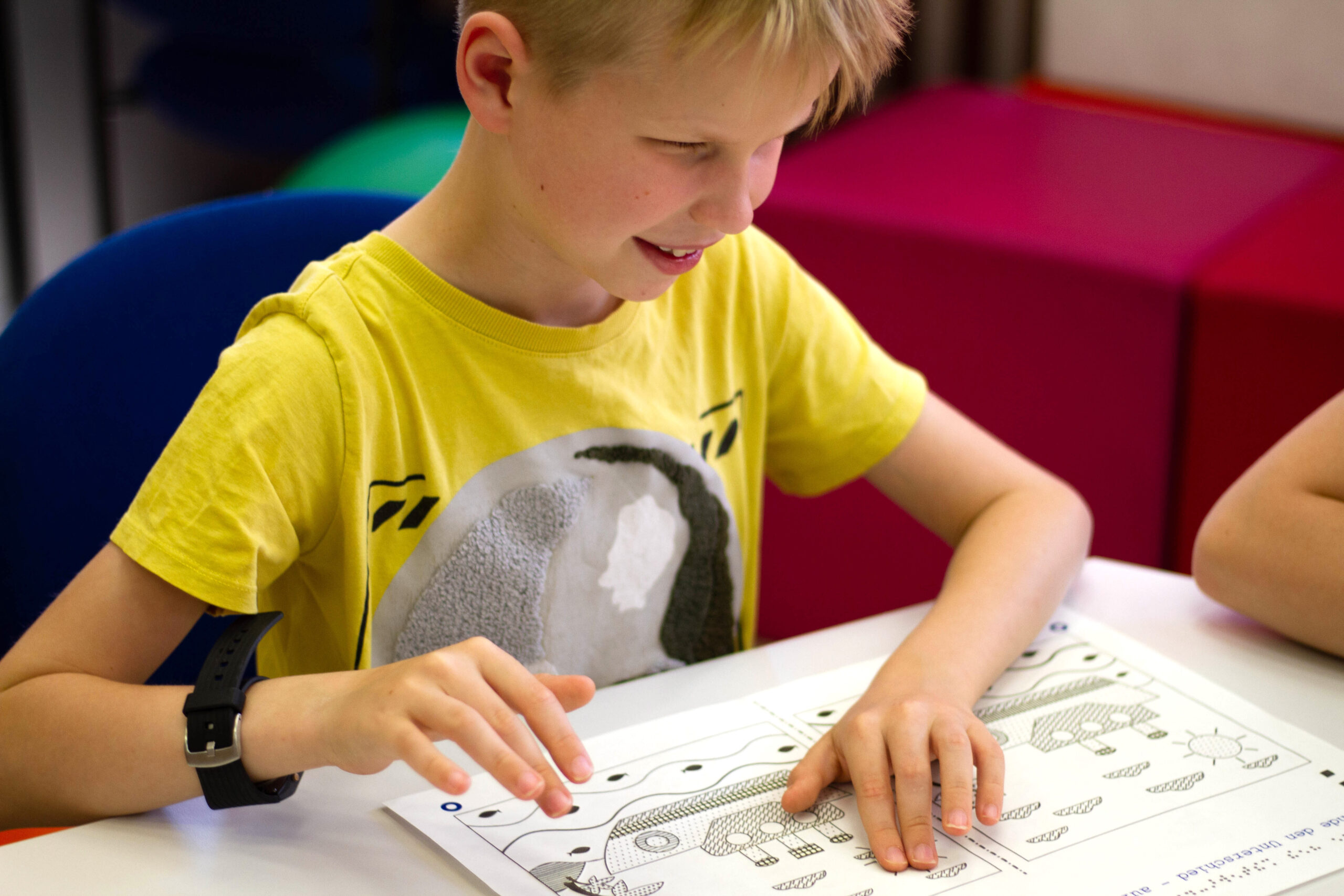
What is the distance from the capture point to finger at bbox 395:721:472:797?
1.74ft

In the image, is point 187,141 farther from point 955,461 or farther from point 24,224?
point 955,461

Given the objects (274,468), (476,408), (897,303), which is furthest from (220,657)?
(897,303)

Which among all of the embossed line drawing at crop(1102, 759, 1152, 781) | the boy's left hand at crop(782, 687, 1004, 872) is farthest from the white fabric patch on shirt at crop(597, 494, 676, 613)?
the embossed line drawing at crop(1102, 759, 1152, 781)

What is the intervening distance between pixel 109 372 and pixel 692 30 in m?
0.44

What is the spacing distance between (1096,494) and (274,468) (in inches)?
42.4

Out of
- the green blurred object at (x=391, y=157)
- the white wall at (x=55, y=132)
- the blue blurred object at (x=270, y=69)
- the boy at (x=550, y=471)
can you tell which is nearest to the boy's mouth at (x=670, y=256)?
the boy at (x=550, y=471)

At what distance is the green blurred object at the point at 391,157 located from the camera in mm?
1980

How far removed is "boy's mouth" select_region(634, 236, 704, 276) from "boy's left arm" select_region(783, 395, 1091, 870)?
0.78ft

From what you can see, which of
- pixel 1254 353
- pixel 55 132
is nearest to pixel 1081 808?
pixel 1254 353

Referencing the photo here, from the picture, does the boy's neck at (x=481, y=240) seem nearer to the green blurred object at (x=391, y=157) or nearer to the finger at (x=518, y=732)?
the finger at (x=518, y=732)

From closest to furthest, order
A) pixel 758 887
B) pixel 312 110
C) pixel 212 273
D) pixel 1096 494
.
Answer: pixel 758 887
pixel 212 273
pixel 1096 494
pixel 312 110

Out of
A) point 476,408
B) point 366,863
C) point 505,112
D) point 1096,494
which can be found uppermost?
point 505,112

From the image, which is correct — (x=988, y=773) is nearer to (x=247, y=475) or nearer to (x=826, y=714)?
(x=826, y=714)

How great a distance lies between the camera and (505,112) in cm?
71
